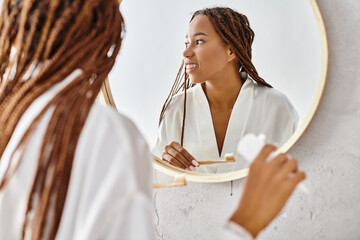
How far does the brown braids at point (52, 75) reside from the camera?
443 mm

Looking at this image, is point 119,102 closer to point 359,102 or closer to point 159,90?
point 159,90

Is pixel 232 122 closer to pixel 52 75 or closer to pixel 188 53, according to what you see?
pixel 188 53

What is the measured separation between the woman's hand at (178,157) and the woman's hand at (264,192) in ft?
1.64

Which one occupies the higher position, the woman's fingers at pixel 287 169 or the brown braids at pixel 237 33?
the brown braids at pixel 237 33

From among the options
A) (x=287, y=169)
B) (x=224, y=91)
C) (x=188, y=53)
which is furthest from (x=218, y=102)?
(x=287, y=169)

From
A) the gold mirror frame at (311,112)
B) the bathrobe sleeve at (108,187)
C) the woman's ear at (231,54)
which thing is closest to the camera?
the bathrobe sleeve at (108,187)

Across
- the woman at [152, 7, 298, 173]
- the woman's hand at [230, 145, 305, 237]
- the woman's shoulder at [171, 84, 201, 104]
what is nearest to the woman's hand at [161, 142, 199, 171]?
the woman at [152, 7, 298, 173]

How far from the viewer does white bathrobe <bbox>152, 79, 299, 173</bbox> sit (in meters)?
0.89

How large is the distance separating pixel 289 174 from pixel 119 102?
0.69m

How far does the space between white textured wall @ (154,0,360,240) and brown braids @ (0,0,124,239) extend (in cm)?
53

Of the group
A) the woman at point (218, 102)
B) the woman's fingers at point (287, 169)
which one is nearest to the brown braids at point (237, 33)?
the woman at point (218, 102)

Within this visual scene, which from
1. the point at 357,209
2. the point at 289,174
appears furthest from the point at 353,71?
the point at 289,174

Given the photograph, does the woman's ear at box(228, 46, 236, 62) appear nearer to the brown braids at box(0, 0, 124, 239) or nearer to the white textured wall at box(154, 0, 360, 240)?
the white textured wall at box(154, 0, 360, 240)

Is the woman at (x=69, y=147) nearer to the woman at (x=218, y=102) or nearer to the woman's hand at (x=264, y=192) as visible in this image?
the woman's hand at (x=264, y=192)
